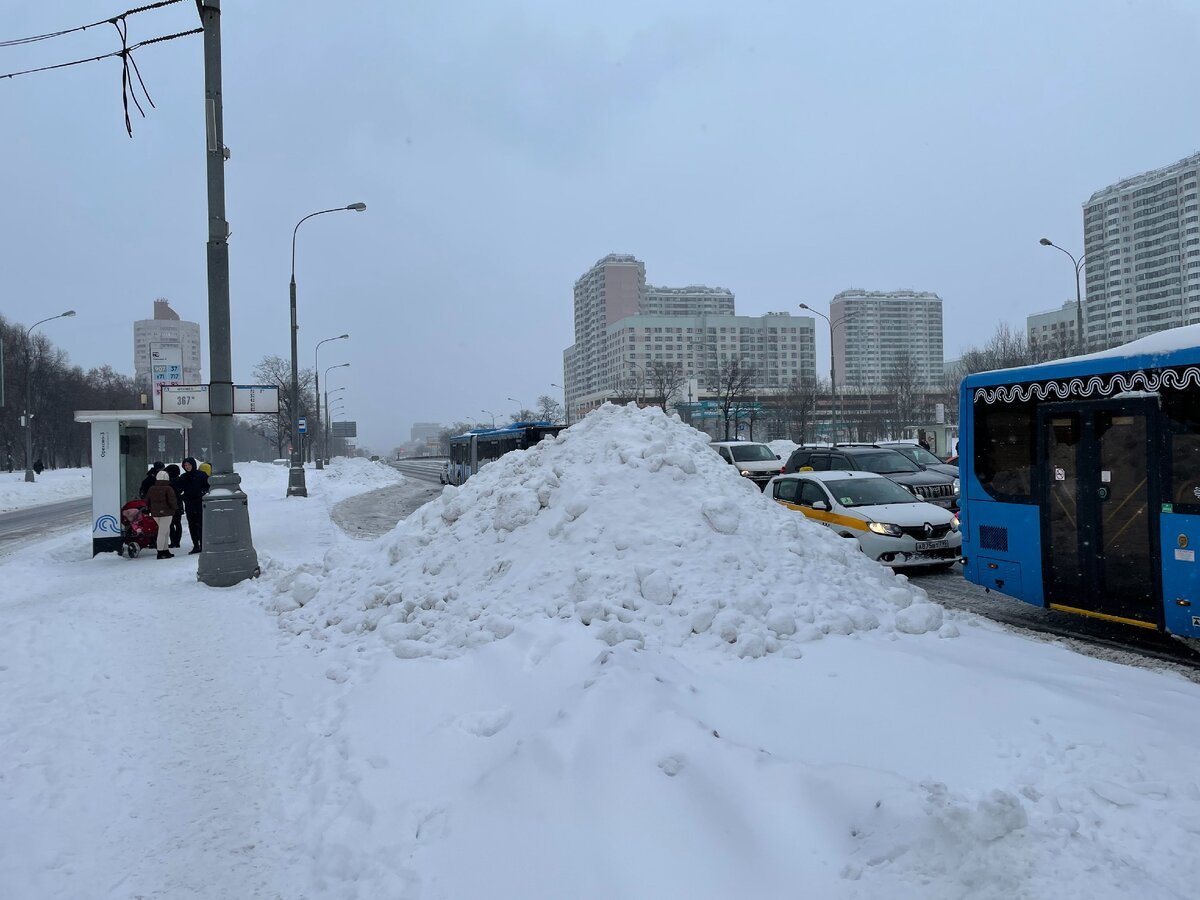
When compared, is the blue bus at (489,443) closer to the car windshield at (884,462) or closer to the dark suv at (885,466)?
the dark suv at (885,466)

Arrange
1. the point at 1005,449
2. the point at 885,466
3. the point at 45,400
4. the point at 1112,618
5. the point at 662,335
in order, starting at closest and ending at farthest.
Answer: the point at 1112,618
the point at 1005,449
the point at 885,466
the point at 45,400
the point at 662,335

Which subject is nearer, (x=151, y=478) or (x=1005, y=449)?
(x=1005, y=449)

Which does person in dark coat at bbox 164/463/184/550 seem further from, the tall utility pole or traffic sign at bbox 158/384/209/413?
the tall utility pole

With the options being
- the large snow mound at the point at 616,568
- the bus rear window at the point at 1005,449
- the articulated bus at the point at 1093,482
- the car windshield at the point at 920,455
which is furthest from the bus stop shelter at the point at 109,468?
the car windshield at the point at 920,455

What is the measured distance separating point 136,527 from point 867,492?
41.1 feet

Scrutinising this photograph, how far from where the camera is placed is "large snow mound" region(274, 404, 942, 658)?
6266 millimetres

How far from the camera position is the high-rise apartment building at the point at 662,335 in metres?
98.6

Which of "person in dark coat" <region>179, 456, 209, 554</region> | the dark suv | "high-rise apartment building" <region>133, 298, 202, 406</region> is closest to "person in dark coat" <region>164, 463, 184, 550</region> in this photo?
"person in dark coat" <region>179, 456, 209, 554</region>

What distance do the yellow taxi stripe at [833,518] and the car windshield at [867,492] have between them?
275 millimetres

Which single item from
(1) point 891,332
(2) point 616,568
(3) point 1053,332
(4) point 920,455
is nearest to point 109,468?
(2) point 616,568

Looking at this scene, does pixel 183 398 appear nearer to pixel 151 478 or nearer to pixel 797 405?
pixel 151 478

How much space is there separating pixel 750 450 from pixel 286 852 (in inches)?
861

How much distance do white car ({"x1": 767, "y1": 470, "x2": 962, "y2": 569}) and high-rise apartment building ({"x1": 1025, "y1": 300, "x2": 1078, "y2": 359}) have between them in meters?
35.7

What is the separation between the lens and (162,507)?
522 inches
